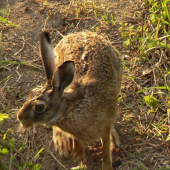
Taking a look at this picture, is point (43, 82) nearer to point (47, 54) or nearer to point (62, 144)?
point (62, 144)

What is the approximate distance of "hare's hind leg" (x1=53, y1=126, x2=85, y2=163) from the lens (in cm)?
425

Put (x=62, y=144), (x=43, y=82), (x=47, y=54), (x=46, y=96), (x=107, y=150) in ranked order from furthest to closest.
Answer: (x=43, y=82)
(x=62, y=144)
(x=107, y=150)
(x=47, y=54)
(x=46, y=96)

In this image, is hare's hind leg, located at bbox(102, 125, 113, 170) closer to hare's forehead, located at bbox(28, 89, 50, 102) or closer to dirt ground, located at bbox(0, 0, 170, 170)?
dirt ground, located at bbox(0, 0, 170, 170)

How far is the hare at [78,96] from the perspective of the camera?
11.9 feet

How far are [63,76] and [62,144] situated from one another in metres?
1.20

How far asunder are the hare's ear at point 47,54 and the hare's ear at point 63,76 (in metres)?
0.14

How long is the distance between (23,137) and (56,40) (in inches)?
78.1

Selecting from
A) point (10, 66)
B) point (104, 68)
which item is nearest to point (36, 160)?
point (104, 68)

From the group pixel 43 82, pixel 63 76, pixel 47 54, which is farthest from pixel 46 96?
pixel 43 82

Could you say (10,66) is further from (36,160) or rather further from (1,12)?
(36,160)

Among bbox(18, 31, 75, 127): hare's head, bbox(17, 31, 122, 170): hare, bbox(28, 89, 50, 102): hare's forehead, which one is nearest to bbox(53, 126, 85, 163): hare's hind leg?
bbox(17, 31, 122, 170): hare

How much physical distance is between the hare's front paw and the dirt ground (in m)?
0.08

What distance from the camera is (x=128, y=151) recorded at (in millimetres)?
4281

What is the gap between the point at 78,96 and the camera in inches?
151
